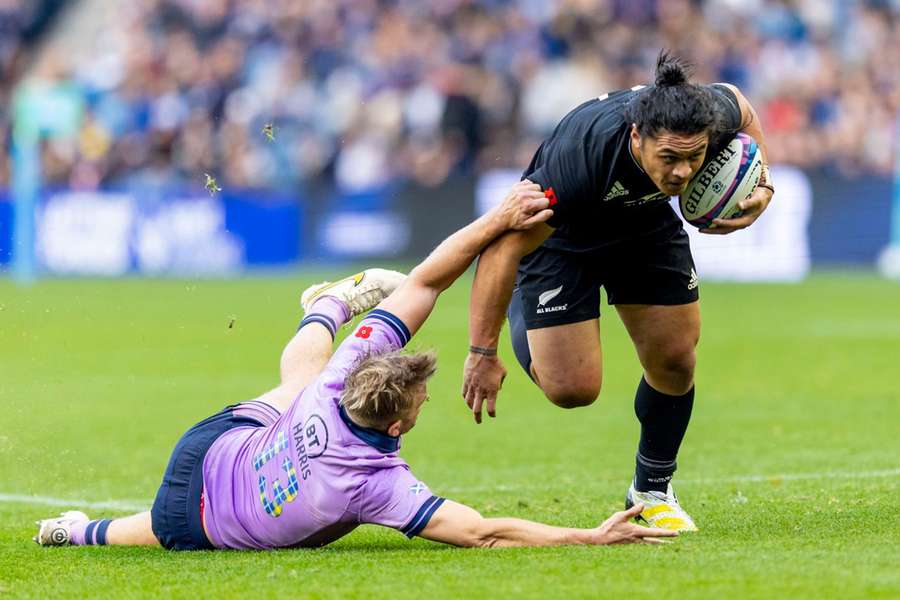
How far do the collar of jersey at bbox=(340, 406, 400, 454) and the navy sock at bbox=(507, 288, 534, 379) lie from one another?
1.60 metres

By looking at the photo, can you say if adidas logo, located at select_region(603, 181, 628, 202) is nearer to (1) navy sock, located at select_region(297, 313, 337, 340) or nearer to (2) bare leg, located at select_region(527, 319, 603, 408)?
(2) bare leg, located at select_region(527, 319, 603, 408)

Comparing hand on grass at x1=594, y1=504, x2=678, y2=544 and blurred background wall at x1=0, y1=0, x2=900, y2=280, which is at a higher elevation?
blurred background wall at x1=0, y1=0, x2=900, y2=280

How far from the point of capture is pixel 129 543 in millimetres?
6809

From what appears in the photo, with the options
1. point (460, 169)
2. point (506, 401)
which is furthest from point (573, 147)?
point (460, 169)

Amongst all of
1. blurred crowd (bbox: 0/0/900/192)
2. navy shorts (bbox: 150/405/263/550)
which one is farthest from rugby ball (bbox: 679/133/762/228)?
blurred crowd (bbox: 0/0/900/192)

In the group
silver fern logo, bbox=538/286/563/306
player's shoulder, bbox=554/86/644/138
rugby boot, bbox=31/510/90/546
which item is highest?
player's shoulder, bbox=554/86/644/138

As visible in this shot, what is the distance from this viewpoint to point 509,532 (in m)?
6.22

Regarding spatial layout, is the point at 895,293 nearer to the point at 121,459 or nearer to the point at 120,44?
the point at 121,459

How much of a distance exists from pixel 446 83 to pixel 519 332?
16.5 meters

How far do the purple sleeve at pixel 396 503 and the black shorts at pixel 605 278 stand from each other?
1.54 m

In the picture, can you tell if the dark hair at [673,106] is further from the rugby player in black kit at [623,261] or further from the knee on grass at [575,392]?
the knee on grass at [575,392]

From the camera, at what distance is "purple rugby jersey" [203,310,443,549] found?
6168mm

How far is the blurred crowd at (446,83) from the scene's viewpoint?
77.0ft

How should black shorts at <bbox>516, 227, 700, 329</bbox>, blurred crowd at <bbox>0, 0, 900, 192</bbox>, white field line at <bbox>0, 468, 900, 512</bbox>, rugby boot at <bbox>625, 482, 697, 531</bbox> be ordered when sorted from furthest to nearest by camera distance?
blurred crowd at <bbox>0, 0, 900, 192</bbox>
white field line at <bbox>0, 468, 900, 512</bbox>
black shorts at <bbox>516, 227, 700, 329</bbox>
rugby boot at <bbox>625, 482, 697, 531</bbox>
